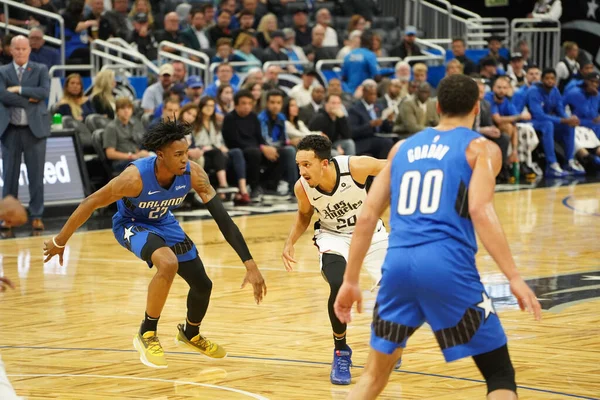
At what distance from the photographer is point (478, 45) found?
2461 cm

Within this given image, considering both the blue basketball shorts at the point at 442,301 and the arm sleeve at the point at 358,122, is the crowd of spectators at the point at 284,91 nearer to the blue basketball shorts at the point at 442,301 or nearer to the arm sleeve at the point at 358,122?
the arm sleeve at the point at 358,122

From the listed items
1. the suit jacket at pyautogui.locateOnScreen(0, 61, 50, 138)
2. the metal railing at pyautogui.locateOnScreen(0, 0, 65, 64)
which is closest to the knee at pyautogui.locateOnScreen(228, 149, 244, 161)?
the metal railing at pyautogui.locateOnScreen(0, 0, 65, 64)

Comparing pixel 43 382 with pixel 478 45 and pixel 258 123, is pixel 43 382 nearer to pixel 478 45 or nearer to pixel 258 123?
pixel 258 123

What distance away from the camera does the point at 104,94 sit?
15430 mm

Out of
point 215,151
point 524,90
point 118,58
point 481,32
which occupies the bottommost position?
point 524,90

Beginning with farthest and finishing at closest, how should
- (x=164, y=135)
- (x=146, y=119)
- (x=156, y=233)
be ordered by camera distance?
(x=146, y=119)
(x=156, y=233)
(x=164, y=135)

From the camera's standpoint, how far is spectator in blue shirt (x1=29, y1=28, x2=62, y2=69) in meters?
16.0

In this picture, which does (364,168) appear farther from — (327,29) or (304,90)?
(327,29)

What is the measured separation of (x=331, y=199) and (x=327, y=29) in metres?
14.3

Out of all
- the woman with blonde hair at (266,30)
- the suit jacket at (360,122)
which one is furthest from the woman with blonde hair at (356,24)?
the suit jacket at (360,122)

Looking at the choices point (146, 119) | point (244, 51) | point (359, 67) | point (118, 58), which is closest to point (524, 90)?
point (359, 67)

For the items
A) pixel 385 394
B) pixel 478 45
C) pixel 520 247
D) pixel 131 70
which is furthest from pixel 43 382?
pixel 478 45

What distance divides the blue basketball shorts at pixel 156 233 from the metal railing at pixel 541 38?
17137mm

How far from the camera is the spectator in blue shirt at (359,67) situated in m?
19.5
